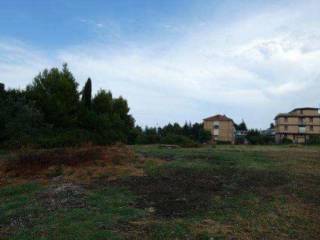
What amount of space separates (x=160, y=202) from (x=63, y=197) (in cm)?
238

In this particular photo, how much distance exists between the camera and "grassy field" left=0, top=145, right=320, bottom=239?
598cm

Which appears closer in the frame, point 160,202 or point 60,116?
point 160,202

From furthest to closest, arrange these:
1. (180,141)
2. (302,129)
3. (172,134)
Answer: (302,129) → (172,134) → (180,141)

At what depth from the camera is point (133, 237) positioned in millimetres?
5586

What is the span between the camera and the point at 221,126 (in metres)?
76.1

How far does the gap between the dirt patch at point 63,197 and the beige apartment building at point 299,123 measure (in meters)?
67.0

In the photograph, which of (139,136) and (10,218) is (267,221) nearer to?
(10,218)

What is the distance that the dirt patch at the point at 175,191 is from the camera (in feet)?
24.5

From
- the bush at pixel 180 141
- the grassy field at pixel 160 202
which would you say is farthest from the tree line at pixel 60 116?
the grassy field at pixel 160 202

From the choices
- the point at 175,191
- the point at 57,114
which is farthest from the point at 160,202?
the point at 57,114

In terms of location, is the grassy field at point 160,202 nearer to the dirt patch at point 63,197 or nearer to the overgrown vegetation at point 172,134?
the dirt patch at point 63,197

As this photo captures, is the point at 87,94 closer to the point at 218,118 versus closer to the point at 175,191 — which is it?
the point at 175,191

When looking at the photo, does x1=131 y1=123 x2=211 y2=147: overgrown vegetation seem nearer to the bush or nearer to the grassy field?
the bush

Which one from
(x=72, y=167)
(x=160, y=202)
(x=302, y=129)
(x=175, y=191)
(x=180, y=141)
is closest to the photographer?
(x=160, y=202)
